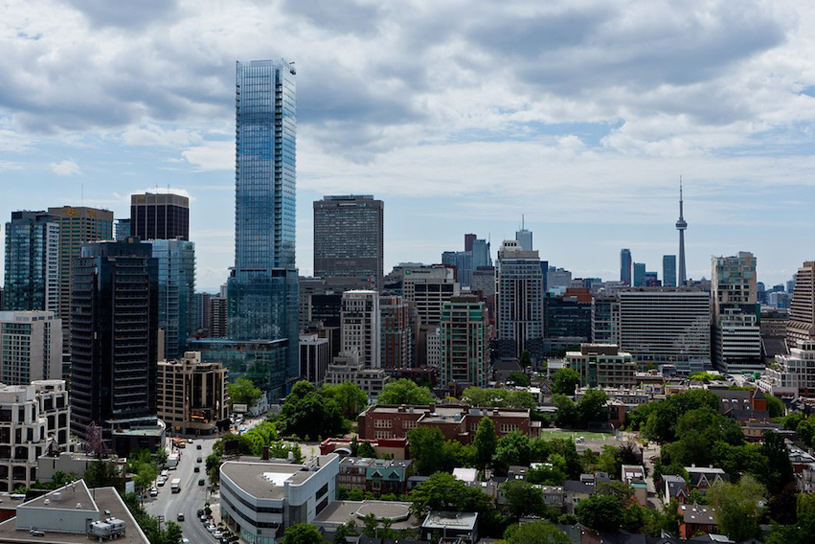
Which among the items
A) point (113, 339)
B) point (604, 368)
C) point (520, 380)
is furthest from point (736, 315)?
point (113, 339)

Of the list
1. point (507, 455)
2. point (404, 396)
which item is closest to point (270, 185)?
point (404, 396)

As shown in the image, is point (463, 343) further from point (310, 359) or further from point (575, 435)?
point (575, 435)

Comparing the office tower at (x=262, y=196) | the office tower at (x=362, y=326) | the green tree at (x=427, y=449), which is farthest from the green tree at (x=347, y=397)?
the office tower at (x=362, y=326)

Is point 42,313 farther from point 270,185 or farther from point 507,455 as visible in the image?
point 507,455

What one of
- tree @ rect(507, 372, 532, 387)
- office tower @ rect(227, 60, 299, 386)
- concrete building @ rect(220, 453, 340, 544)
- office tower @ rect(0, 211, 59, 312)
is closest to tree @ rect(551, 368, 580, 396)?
tree @ rect(507, 372, 532, 387)

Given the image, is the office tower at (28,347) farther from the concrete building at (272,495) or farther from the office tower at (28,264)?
the concrete building at (272,495)

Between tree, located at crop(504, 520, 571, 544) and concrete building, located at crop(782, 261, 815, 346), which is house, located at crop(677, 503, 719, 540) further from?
concrete building, located at crop(782, 261, 815, 346)
